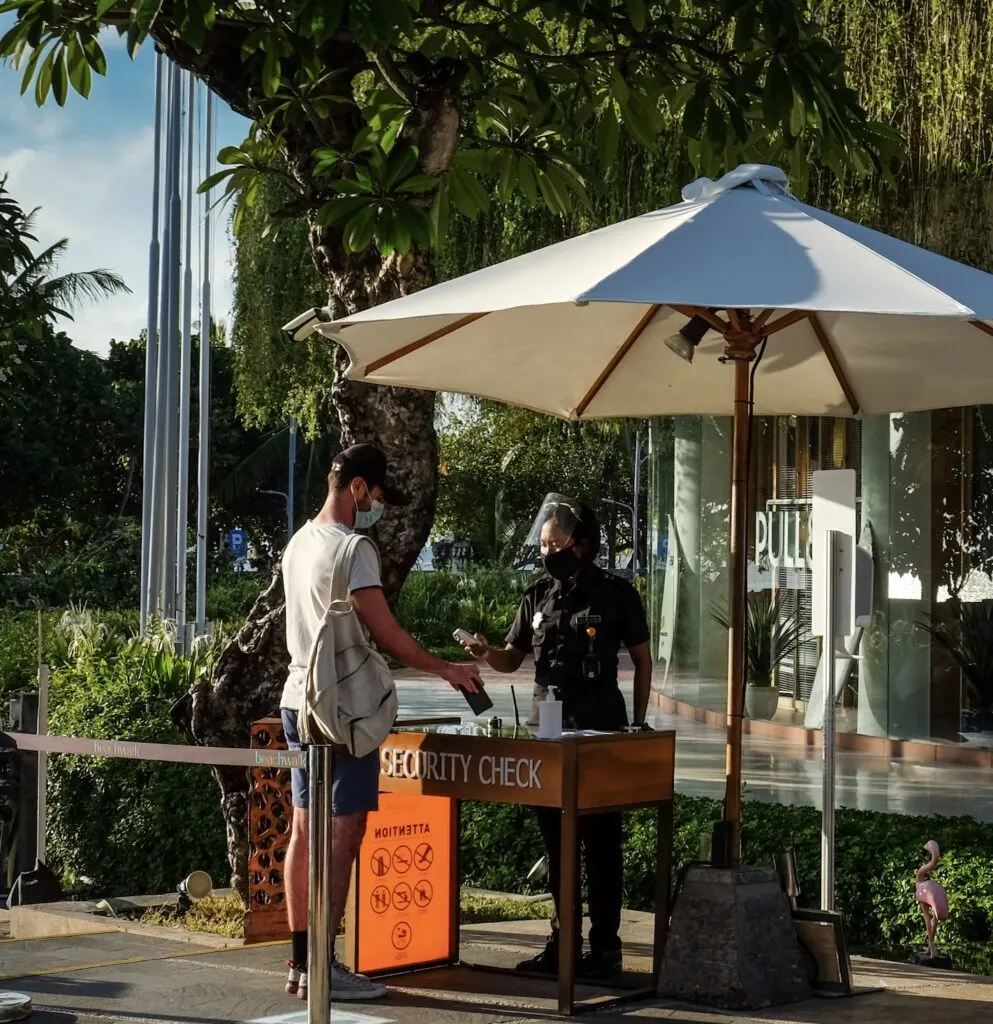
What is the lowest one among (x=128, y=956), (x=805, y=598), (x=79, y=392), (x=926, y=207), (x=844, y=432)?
(x=128, y=956)

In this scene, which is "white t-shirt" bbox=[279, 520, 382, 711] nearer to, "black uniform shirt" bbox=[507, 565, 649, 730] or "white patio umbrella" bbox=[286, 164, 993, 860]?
"white patio umbrella" bbox=[286, 164, 993, 860]

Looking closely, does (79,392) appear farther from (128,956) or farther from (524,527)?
(128,956)

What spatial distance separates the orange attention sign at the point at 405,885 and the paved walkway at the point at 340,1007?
14 cm

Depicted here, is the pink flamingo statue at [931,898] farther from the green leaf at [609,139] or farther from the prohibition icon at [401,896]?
the green leaf at [609,139]

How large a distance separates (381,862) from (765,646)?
11.3 metres

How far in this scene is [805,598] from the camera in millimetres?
16922

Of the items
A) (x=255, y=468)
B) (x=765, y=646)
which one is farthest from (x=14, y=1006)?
(x=255, y=468)

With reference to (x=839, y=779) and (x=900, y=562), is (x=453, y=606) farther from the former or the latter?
(x=839, y=779)

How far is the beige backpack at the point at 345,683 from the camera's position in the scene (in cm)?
582

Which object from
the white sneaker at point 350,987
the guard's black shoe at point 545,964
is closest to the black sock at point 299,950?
the white sneaker at point 350,987

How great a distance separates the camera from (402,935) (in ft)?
21.6

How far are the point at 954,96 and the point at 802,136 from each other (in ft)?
14.2

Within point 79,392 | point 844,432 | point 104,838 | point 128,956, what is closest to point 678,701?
point 844,432

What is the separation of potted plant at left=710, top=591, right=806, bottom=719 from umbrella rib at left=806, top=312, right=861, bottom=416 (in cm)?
967
